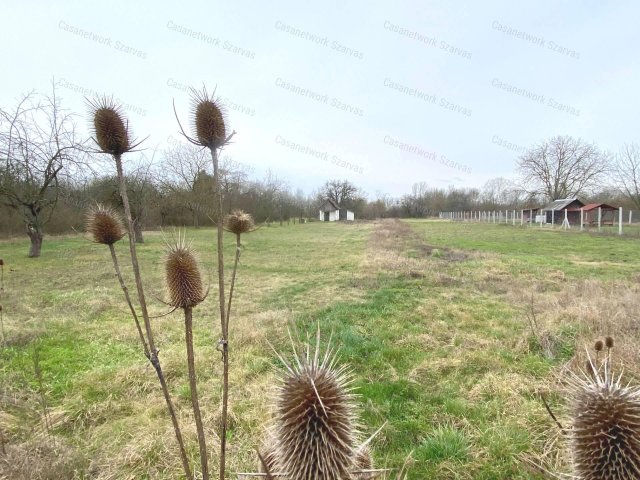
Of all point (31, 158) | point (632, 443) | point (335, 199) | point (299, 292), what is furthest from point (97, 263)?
point (335, 199)

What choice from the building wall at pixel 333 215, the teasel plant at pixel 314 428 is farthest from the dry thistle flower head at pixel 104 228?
the building wall at pixel 333 215

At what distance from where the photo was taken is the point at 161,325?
25.8ft

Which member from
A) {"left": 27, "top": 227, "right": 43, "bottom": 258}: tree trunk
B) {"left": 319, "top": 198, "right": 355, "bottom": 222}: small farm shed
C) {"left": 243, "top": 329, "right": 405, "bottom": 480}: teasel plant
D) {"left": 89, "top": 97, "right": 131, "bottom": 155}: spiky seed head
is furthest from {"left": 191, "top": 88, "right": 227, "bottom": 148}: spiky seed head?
{"left": 319, "top": 198, "right": 355, "bottom": 222}: small farm shed

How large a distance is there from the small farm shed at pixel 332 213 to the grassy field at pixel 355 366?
77462 mm

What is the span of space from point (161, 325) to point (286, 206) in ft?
186

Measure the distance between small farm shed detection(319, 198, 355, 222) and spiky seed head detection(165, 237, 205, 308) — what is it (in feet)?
285

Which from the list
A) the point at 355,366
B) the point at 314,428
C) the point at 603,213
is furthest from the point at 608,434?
the point at 603,213

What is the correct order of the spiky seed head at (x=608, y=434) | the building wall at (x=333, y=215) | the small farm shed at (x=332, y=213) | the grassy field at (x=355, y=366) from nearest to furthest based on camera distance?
the spiky seed head at (x=608, y=434) < the grassy field at (x=355, y=366) < the building wall at (x=333, y=215) < the small farm shed at (x=332, y=213)

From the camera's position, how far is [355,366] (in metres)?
5.71

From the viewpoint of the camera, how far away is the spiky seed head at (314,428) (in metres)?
1.24

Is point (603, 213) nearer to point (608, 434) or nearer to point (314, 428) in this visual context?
point (608, 434)

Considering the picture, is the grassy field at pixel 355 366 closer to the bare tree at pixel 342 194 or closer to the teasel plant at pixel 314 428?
the teasel plant at pixel 314 428

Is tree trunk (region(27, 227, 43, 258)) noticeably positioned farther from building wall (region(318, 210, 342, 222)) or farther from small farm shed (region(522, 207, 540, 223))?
building wall (region(318, 210, 342, 222))

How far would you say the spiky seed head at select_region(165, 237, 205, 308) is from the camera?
178 centimetres
